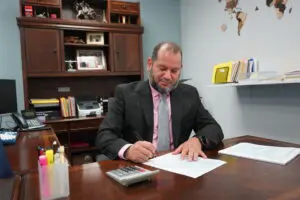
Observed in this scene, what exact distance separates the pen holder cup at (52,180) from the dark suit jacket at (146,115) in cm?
64

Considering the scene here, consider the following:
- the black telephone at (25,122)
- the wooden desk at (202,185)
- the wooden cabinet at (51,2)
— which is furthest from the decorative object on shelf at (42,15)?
the wooden desk at (202,185)

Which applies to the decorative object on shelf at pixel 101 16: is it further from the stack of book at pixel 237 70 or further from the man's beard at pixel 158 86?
the man's beard at pixel 158 86

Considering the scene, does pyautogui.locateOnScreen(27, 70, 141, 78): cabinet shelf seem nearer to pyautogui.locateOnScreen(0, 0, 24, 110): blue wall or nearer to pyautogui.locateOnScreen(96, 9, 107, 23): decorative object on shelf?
pyautogui.locateOnScreen(0, 0, 24, 110): blue wall

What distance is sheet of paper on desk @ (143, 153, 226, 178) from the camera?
0.92 metres

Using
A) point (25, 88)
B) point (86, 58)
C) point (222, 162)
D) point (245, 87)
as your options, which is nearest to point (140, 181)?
point (222, 162)

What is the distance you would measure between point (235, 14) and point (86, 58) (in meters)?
1.97

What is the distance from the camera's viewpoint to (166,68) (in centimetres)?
145

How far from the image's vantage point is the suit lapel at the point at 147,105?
1.47 m

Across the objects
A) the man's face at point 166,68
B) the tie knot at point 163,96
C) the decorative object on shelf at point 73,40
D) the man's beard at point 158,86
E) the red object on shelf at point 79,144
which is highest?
the decorative object on shelf at point 73,40

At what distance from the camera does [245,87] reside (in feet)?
9.37

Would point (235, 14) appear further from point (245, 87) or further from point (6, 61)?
point (6, 61)

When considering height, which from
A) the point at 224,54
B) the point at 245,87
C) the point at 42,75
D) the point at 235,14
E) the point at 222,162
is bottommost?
the point at 222,162

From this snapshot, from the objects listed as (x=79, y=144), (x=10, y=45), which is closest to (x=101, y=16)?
(x=10, y=45)

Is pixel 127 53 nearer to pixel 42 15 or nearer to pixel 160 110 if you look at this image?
pixel 42 15
